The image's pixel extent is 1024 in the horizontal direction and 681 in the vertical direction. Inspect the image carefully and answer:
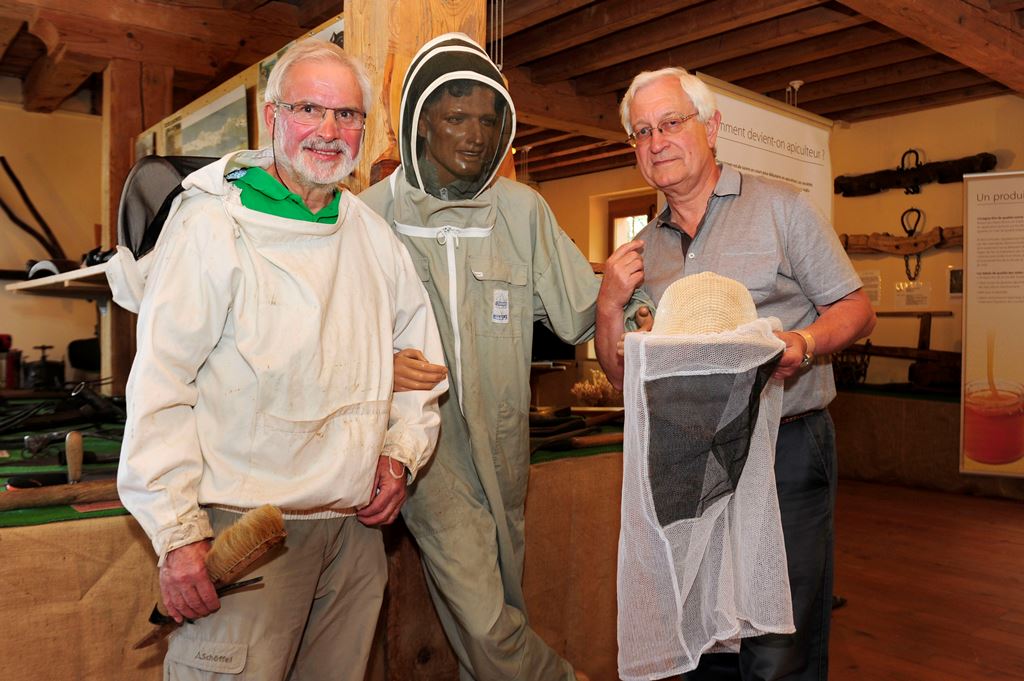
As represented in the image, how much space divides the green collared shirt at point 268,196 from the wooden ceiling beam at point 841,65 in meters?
5.54

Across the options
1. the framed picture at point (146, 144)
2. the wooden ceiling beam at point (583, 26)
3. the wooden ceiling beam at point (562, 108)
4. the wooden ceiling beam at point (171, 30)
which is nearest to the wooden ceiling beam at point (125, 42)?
Result: the wooden ceiling beam at point (171, 30)

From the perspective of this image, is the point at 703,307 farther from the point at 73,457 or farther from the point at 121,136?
the point at 121,136

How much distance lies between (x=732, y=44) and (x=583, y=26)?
1.08m

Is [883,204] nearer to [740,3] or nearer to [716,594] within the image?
[740,3]

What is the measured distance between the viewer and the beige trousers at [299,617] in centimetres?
154

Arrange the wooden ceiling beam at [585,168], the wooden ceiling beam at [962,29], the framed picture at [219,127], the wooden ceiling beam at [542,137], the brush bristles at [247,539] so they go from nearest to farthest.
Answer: the brush bristles at [247,539] < the framed picture at [219,127] < the wooden ceiling beam at [962,29] < the wooden ceiling beam at [542,137] < the wooden ceiling beam at [585,168]

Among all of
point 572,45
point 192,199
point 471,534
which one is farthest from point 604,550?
point 572,45

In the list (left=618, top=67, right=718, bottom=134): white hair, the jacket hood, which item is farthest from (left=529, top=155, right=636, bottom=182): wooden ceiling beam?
the jacket hood

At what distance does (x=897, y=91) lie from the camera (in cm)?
691

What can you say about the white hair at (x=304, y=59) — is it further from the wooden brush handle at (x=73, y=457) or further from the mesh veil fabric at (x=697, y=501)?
the wooden brush handle at (x=73, y=457)

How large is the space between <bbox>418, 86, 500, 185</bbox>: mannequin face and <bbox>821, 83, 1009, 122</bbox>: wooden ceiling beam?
6294 millimetres

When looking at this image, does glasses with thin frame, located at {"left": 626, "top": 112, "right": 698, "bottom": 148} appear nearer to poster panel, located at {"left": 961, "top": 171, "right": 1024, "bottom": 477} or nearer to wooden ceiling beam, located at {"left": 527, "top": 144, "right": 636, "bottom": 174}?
poster panel, located at {"left": 961, "top": 171, "right": 1024, "bottom": 477}

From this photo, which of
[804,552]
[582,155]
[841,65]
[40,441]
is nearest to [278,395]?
[804,552]

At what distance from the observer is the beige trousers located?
60.6 inches
